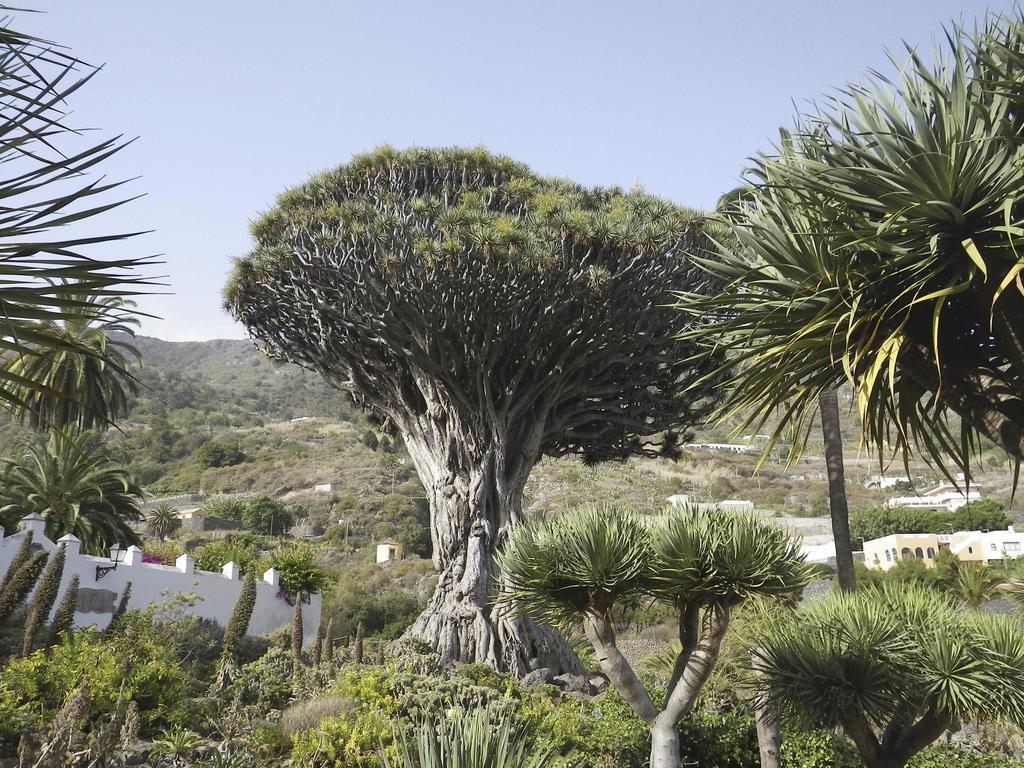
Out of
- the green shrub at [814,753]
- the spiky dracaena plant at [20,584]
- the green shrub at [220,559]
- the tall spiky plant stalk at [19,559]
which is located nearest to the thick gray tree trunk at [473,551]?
the green shrub at [814,753]

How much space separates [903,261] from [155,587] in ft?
47.2

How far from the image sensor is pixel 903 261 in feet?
14.4

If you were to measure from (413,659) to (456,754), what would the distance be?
29.1 feet

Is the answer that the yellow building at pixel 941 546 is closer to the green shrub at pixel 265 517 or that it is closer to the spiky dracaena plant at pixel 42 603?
the green shrub at pixel 265 517

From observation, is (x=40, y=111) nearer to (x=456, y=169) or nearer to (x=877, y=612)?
(x=877, y=612)

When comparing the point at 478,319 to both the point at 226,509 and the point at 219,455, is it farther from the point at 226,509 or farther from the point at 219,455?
the point at 219,455

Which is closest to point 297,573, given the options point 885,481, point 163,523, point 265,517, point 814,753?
point 814,753

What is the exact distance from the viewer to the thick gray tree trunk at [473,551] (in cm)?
1333

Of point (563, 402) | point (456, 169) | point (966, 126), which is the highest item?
point (456, 169)

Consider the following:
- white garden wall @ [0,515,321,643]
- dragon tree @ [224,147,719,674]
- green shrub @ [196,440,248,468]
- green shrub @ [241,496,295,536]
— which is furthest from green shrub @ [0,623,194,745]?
green shrub @ [196,440,248,468]

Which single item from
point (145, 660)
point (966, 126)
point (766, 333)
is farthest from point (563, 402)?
point (966, 126)

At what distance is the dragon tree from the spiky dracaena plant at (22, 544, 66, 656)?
17.9 ft

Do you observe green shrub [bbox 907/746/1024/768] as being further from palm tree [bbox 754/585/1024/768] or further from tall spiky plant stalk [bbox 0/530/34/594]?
tall spiky plant stalk [bbox 0/530/34/594]

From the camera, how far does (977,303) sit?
4.75 m
